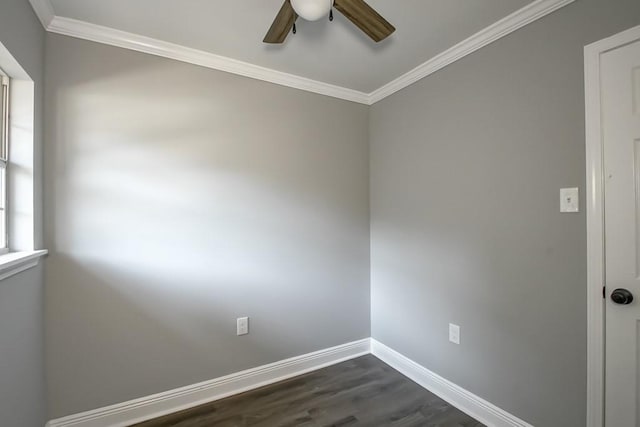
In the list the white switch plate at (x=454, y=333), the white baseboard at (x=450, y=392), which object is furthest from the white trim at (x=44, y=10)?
the white baseboard at (x=450, y=392)

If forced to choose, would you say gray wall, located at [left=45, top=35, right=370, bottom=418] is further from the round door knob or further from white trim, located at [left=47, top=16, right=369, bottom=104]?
the round door knob

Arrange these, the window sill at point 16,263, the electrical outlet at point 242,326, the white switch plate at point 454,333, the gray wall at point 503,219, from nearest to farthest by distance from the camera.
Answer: the window sill at point 16,263 → the gray wall at point 503,219 → the white switch plate at point 454,333 → the electrical outlet at point 242,326

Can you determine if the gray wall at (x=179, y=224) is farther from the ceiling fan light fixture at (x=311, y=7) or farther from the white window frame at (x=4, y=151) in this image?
the ceiling fan light fixture at (x=311, y=7)

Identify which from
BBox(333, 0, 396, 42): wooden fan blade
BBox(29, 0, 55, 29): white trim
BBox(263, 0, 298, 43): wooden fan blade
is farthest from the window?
BBox(333, 0, 396, 42): wooden fan blade

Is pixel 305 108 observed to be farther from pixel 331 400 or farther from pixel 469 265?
pixel 331 400

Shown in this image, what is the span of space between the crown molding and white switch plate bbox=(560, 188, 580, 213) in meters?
0.95

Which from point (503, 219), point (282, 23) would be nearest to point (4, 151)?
point (282, 23)

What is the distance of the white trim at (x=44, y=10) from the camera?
4.73 ft

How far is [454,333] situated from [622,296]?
949 millimetres

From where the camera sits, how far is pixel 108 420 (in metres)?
1.72

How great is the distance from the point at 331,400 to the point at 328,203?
1524mm

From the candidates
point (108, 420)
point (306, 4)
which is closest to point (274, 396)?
point (108, 420)

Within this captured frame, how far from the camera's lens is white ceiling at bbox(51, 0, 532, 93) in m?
1.55

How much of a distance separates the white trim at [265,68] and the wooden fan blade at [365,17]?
0.83 meters
